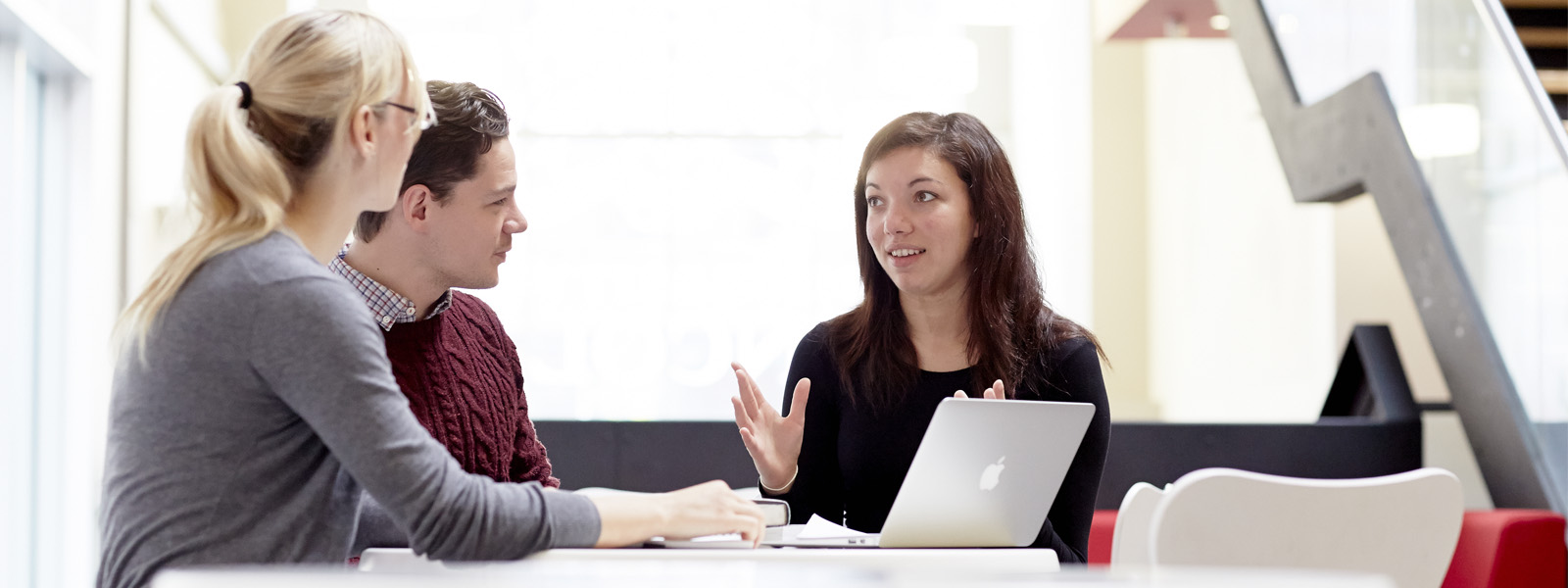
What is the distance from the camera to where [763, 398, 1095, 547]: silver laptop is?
1.40 m

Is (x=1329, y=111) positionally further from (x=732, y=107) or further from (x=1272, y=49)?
(x=732, y=107)

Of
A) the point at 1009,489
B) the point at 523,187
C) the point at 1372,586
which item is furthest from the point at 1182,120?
the point at 1372,586

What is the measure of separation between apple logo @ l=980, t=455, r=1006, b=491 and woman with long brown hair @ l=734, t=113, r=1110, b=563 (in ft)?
1.88

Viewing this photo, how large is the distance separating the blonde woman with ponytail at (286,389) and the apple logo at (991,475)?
271 mm

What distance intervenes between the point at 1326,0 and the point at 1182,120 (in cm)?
318

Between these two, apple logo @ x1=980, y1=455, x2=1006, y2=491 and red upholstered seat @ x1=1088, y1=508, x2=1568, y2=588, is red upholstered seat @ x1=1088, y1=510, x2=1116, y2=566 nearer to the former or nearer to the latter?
red upholstered seat @ x1=1088, y1=508, x2=1568, y2=588

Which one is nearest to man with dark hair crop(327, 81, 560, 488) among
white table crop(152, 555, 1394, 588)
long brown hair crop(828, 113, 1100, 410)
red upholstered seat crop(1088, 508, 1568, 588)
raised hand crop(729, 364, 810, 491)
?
raised hand crop(729, 364, 810, 491)

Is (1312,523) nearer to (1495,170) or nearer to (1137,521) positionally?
(1137,521)

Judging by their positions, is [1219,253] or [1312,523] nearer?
[1312,523]

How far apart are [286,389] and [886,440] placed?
1147 millimetres

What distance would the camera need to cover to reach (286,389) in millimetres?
1221

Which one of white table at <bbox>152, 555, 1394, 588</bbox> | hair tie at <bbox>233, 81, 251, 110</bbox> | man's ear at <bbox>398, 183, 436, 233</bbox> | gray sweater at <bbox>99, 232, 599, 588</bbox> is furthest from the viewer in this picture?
man's ear at <bbox>398, 183, 436, 233</bbox>

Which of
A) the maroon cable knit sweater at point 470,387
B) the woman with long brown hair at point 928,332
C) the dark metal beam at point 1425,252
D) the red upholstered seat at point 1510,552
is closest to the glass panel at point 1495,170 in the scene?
the dark metal beam at point 1425,252

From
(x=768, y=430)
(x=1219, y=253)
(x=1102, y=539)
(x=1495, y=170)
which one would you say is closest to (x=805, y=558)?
(x=768, y=430)
